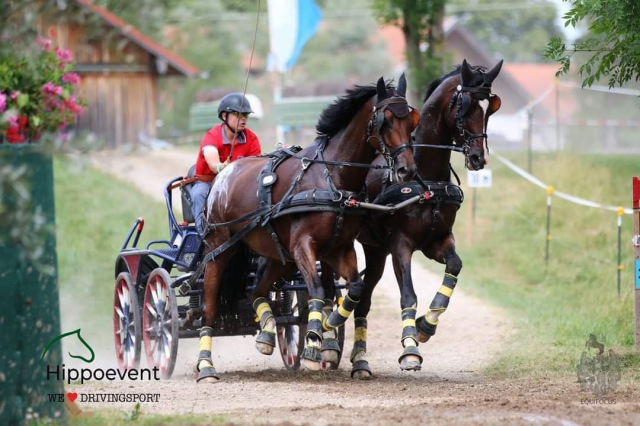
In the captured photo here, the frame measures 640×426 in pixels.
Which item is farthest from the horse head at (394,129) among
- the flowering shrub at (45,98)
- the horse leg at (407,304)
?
the flowering shrub at (45,98)

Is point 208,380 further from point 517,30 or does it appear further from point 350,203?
point 517,30

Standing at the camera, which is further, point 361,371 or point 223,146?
point 223,146

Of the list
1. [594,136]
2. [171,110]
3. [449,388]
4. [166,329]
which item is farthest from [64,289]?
[171,110]

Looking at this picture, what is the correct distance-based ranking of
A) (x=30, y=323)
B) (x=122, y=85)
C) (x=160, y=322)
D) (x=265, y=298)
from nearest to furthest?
(x=30, y=323) → (x=265, y=298) → (x=160, y=322) → (x=122, y=85)

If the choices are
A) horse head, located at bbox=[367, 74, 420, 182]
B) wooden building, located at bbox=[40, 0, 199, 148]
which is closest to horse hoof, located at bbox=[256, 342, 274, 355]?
horse head, located at bbox=[367, 74, 420, 182]

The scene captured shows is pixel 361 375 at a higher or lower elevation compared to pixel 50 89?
lower

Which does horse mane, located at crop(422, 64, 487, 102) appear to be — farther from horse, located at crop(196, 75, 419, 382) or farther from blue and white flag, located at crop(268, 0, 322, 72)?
blue and white flag, located at crop(268, 0, 322, 72)

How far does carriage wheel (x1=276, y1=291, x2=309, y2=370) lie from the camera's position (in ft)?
29.2

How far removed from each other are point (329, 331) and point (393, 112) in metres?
2.06

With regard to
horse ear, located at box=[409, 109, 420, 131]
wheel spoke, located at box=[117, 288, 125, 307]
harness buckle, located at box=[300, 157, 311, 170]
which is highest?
horse ear, located at box=[409, 109, 420, 131]

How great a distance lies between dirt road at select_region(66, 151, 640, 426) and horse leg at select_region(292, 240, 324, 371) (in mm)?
218

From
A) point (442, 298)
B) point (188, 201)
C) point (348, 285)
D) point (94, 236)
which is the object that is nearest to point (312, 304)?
point (348, 285)

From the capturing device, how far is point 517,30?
197ft

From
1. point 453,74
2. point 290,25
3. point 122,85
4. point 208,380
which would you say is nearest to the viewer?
point 208,380
